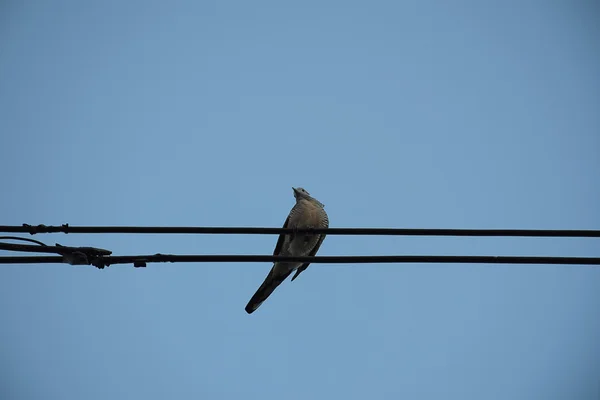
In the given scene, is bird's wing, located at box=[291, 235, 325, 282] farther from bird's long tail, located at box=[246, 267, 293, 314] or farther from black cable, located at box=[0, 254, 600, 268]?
black cable, located at box=[0, 254, 600, 268]

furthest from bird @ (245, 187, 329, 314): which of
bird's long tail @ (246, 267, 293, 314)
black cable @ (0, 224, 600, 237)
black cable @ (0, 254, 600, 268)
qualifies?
black cable @ (0, 254, 600, 268)

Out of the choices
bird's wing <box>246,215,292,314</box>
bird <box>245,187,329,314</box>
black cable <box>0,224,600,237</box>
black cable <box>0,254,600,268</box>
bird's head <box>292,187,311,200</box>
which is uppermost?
bird's head <box>292,187,311,200</box>

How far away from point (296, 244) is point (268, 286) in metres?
0.82

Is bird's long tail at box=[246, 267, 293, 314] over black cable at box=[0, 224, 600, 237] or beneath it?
over

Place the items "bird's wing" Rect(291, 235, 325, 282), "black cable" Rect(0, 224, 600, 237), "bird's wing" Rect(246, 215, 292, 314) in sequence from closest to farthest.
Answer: "black cable" Rect(0, 224, 600, 237)
"bird's wing" Rect(246, 215, 292, 314)
"bird's wing" Rect(291, 235, 325, 282)

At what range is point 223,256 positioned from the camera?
5.48 metres

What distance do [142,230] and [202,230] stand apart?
1.78 feet

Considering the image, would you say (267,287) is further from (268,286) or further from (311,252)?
(311,252)

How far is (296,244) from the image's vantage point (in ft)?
33.7

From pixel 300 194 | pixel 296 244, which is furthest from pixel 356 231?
pixel 300 194

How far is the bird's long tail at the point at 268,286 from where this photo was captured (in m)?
10.0

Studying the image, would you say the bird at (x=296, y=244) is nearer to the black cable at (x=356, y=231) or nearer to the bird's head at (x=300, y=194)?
the bird's head at (x=300, y=194)

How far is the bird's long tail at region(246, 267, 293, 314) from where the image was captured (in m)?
10.0

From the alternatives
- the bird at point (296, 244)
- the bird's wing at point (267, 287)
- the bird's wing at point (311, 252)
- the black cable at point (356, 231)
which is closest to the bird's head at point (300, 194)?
the bird at point (296, 244)
